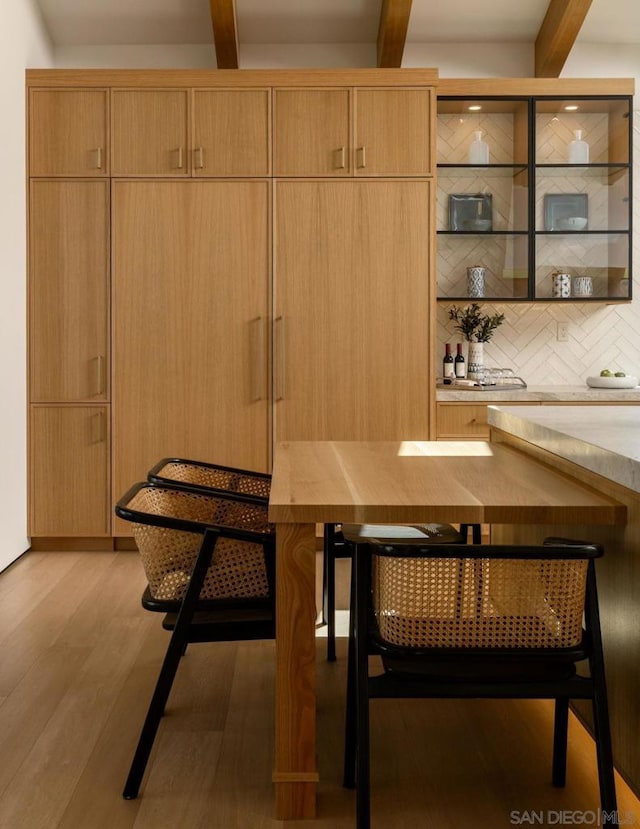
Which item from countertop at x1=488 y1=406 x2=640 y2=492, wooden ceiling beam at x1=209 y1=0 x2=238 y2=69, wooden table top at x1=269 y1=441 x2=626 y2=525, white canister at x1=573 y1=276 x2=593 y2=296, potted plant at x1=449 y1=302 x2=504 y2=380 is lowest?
wooden table top at x1=269 y1=441 x2=626 y2=525

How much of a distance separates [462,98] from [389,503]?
347 cm

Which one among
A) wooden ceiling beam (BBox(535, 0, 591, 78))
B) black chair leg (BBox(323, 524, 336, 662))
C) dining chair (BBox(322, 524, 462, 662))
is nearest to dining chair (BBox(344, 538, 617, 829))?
dining chair (BBox(322, 524, 462, 662))

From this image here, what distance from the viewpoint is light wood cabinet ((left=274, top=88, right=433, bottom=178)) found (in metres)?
4.30

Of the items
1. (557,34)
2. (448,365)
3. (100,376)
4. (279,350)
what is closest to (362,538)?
(279,350)

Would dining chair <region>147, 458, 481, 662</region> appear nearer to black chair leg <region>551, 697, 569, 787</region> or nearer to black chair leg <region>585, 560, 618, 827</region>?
black chair leg <region>551, 697, 569, 787</region>

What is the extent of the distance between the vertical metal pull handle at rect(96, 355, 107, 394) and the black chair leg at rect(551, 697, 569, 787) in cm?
306

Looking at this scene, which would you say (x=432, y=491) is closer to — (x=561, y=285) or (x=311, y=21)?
(x=561, y=285)

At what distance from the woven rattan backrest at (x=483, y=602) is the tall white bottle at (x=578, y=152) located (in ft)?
11.7

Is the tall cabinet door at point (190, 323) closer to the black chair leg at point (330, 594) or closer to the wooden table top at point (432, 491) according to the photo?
the black chair leg at point (330, 594)

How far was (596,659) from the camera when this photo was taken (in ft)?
5.28

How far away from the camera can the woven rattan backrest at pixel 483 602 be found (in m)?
1.58

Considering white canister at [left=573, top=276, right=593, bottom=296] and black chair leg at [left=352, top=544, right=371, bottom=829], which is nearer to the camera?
black chair leg at [left=352, top=544, right=371, bottom=829]

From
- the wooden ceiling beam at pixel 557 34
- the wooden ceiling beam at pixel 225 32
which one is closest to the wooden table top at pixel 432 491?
the wooden ceiling beam at pixel 225 32

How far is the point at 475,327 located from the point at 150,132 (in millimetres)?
2146
